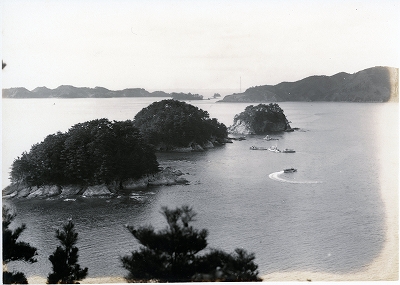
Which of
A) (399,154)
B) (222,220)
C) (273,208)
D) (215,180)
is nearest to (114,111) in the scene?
(215,180)

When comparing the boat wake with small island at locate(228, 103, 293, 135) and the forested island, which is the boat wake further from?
the forested island

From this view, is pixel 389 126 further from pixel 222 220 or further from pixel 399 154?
pixel 222 220

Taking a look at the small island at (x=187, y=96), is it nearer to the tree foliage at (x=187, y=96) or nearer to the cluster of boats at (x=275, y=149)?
the tree foliage at (x=187, y=96)

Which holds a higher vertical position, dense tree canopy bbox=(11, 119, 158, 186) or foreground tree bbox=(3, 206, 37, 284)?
dense tree canopy bbox=(11, 119, 158, 186)

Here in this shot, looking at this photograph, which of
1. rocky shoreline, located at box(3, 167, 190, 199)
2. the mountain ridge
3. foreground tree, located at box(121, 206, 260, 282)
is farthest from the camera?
rocky shoreline, located at box(3, 167, 190, 199)

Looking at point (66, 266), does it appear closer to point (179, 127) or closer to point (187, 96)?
point (187, 96)

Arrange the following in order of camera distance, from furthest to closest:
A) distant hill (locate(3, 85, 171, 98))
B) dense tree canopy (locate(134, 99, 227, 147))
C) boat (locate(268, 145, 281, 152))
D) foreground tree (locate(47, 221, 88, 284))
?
1. dense tree canopy (locate(134, 99, 227, 147))
2. boat (locate(268, 145, 281, 152))
3. distant hill (locate(3, 85, 171, 98))
4. foreground tree (locate(47, 221, 88, 284))

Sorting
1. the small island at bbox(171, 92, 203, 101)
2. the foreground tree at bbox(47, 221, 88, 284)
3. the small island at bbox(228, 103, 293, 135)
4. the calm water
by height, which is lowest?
the foreground tree at bbox(47, 221, 88, 284)

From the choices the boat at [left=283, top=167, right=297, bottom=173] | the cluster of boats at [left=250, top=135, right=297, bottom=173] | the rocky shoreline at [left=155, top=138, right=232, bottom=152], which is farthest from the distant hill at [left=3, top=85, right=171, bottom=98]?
the boat at [left=283, top=167, right=297, bottom=173]
